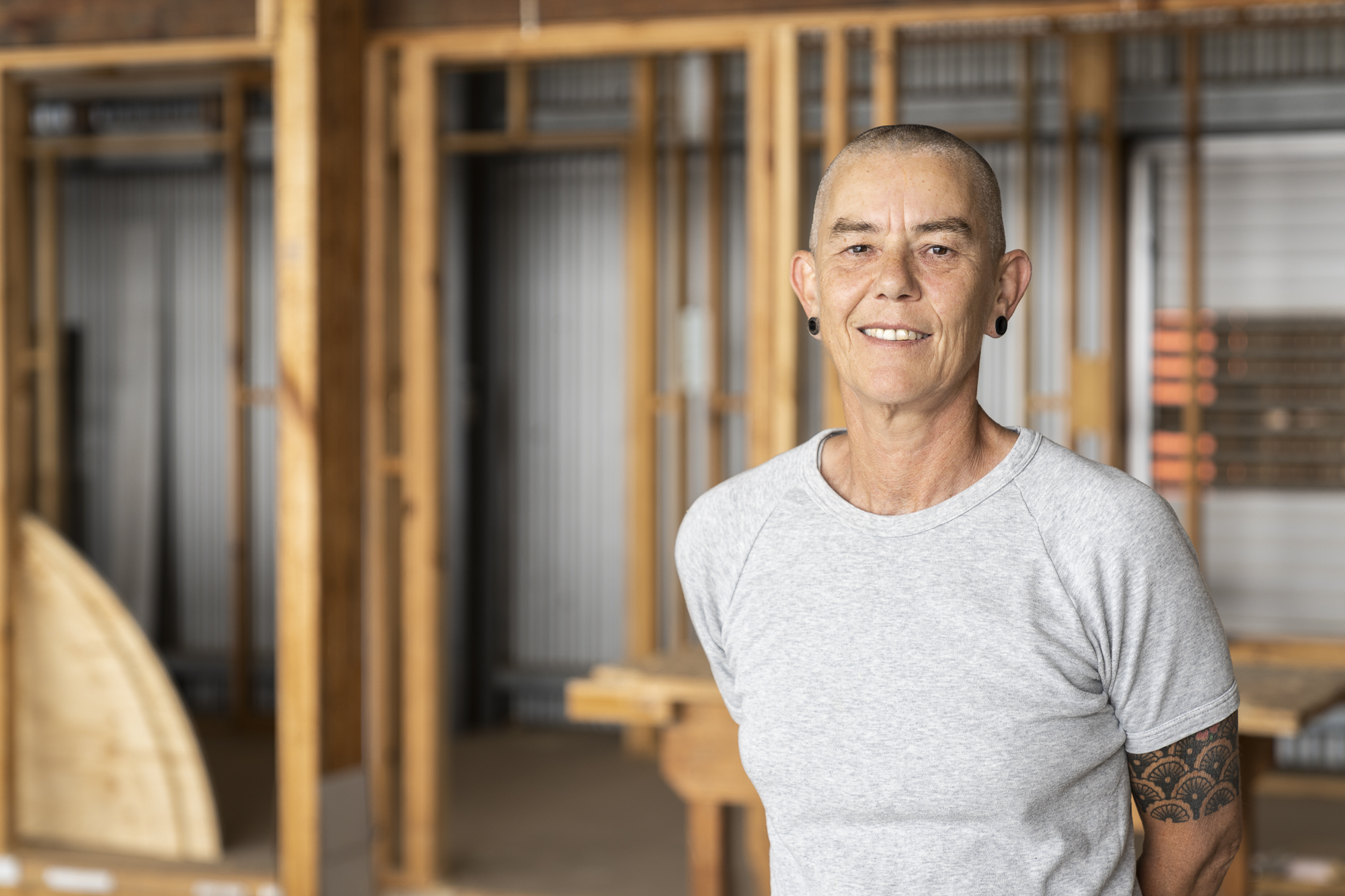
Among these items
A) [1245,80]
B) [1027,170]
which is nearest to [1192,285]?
[1027,170]

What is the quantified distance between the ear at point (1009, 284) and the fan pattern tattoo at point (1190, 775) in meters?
0.49

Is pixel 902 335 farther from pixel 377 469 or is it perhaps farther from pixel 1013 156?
pixel 1013 156

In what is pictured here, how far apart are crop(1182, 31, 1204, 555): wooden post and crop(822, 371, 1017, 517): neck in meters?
4.93

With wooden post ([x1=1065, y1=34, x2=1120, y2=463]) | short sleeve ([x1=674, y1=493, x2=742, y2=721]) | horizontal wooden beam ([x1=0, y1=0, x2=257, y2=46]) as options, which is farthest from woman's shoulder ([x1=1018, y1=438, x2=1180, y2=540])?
wooden post ([x1=1065, y1=34, x2=1120, y2=463])

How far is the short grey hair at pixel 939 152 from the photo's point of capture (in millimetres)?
1530

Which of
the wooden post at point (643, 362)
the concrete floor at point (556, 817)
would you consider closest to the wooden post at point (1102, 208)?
the concrete floor at point (556, 817)

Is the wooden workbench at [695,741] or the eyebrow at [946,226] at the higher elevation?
the eyebrow at [946,226]

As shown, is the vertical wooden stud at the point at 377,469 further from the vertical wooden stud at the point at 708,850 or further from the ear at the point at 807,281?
the ear at the point at 807,281

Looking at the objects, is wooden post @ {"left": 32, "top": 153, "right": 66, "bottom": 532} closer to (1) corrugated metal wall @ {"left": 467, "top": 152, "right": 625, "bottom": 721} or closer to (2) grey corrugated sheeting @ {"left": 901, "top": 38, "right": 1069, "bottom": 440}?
(1) corrugated metal wall @ {"left": 467, "top": 152, "right": 625, "bottom": 721}

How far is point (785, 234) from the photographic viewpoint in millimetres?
4008

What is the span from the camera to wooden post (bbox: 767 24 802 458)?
3975 millimetres

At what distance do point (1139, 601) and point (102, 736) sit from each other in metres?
4.18

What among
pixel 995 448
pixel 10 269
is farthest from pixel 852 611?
pixel 10 269

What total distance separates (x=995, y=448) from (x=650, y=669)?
235cm
